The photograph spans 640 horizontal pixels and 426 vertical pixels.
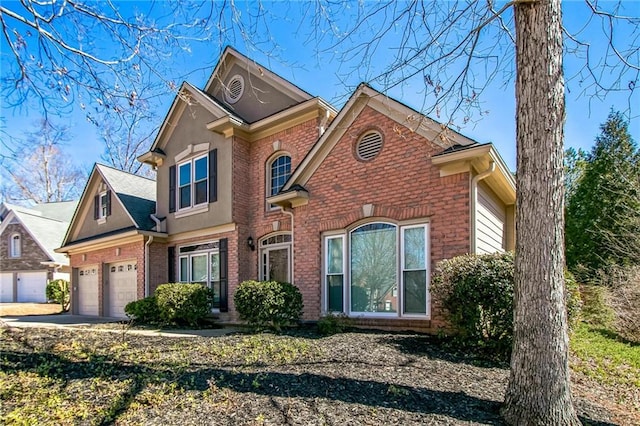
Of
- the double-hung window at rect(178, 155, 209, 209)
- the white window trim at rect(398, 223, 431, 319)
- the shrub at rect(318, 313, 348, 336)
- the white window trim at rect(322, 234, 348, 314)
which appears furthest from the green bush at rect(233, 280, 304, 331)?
the double-hung window at rect(178, 155, 209, 209)

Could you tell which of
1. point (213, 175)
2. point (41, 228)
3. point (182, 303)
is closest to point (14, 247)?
point (41, 228)

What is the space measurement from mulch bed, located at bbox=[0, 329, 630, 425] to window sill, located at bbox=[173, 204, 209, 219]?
21.5 feet

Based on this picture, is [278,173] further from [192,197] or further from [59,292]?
[59,292]

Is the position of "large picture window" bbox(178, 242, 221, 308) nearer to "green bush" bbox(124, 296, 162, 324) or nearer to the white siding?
"green bush" bbox(124, 296, 162, 324)

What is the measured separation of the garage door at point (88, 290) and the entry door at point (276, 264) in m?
8.90

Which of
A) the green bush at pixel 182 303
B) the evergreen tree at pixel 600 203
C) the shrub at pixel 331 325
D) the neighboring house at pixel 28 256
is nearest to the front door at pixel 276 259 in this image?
the green bush at pixel 182 303

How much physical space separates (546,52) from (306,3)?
3.35m

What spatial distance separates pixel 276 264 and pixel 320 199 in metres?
3.22

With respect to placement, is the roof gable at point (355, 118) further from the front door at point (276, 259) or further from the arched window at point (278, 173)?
the front door at point (276, 259)

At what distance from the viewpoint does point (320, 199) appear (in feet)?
32.8

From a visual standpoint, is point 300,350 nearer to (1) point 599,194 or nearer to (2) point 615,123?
(1) point 599,194

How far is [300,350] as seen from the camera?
6.45 meters

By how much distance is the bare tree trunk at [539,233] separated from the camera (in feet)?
12.9

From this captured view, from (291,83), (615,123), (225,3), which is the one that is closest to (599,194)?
(615,123)
